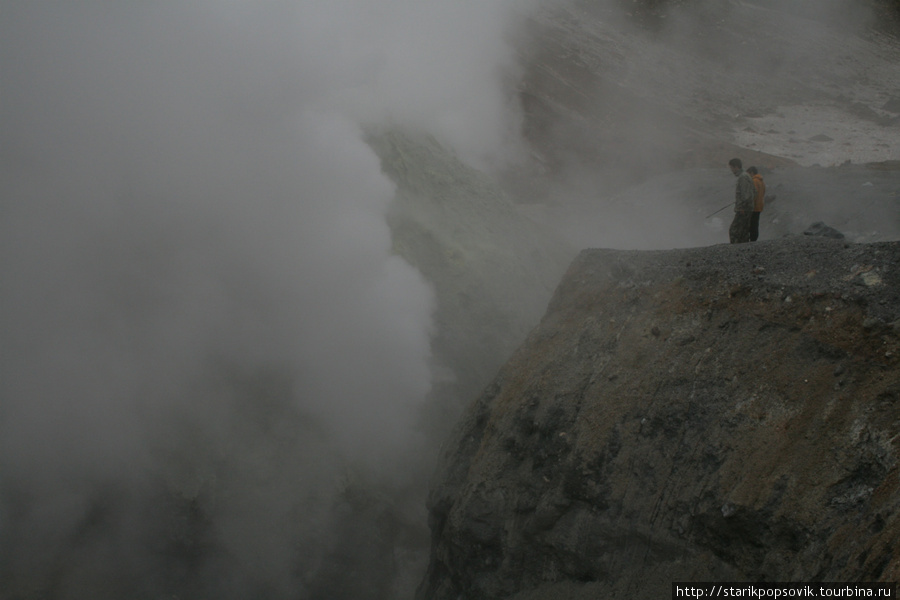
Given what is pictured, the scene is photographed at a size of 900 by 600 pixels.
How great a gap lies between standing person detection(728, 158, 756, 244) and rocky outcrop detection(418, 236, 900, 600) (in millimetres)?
931

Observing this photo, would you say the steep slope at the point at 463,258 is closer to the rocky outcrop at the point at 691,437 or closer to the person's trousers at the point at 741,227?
the rocky outcrop at the point at 691,437

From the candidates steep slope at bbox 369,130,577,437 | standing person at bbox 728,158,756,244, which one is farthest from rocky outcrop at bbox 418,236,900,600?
steep slope at bbox 369,130,577,437

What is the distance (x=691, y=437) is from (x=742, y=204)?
2.16 meters

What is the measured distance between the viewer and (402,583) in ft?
15.1

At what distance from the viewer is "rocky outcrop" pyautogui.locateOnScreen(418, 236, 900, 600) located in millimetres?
2328

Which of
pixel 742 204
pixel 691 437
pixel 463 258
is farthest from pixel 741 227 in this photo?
pixel 463 258

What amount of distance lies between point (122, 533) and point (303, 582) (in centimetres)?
129

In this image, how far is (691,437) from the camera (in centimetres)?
283

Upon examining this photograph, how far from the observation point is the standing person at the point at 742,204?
14.1ft

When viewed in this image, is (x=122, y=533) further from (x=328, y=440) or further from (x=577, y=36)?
(x=577, y=36)

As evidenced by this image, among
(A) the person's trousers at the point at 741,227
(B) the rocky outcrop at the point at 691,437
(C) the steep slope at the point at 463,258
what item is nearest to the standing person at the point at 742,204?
(A) the person's trousers at the point at 741,227

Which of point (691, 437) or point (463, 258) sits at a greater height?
point (463, 258)

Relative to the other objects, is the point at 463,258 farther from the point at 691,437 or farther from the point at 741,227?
the point at 691,437

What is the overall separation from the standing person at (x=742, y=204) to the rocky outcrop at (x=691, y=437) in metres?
0.93
